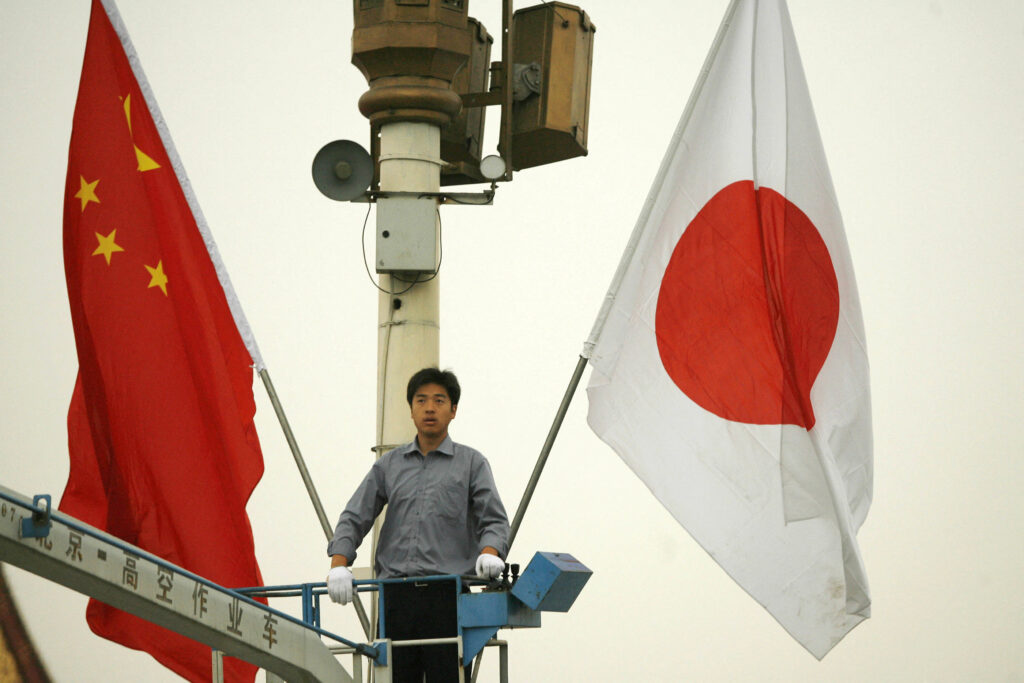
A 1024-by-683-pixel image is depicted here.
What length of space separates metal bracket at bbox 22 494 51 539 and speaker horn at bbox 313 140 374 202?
5410 mm

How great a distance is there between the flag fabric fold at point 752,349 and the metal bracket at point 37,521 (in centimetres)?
452

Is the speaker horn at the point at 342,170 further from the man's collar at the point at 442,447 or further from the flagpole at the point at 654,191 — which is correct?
the man's collar at the point at 442,447

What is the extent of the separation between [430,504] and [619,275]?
8.71 feet

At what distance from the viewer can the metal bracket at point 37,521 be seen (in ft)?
23.9

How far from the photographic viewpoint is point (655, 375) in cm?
1119

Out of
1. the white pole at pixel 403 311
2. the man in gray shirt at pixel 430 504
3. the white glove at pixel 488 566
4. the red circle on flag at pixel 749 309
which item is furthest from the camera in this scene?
the white pole at pixel 403 311

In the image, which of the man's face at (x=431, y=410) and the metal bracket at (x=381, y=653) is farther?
the man's face at (x=431, y=410)

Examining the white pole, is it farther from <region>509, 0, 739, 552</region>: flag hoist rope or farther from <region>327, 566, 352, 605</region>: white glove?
<region>327, 566, 352, 605</region>: white glove

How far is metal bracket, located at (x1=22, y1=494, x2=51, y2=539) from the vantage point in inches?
287

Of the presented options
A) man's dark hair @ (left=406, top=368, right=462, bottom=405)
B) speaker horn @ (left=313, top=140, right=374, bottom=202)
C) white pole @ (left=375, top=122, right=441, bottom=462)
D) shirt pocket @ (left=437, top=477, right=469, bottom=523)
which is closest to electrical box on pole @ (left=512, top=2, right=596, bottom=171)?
white pole @ (left=375, top=122, right=441, bottom=462)

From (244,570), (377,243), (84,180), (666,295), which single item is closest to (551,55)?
(377,243)

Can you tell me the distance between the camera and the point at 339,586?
29.4ft

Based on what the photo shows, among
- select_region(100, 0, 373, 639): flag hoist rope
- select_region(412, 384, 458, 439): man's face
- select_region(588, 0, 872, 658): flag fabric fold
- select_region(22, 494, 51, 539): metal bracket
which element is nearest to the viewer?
select_region(22, 494, 51, 539): metal bracket

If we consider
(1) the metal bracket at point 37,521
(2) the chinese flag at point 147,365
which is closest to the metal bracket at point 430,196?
(2) the chinese flag at point 147,365
